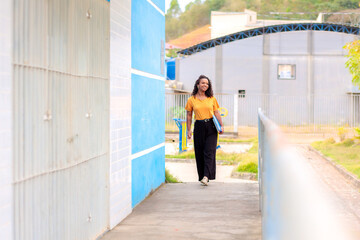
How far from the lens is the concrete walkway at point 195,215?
595 cm

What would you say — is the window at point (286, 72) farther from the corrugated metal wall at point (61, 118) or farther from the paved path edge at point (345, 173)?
the corrugated metal wall at point (61, 118)

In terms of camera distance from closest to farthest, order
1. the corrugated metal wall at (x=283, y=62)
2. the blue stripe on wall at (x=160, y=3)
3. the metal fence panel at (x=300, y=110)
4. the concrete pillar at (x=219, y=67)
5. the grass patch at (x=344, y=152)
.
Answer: the blue stripe on wall at (x=160, y=3)
the grass patch at (x=344, y=152)
the metal fence panel at (x=300, y=110)
the corrugated metal wall at (x=283, y=62)
the concrete pillar at (x=219, y=67)

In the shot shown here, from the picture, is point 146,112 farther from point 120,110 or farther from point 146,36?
point 120,110

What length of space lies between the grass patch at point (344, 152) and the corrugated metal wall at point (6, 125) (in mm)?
10327

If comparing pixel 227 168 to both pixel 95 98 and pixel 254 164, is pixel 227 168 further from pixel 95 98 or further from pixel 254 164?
pixel 95 98

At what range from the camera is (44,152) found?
4.07 meters

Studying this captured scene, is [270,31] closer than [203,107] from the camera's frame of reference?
No

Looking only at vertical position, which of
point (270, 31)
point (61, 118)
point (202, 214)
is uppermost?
point (270, 31)

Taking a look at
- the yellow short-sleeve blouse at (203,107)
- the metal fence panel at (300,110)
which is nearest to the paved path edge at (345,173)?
the yellow short-sleeve blouse at (203,107)

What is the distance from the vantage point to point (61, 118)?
4418 millimetres

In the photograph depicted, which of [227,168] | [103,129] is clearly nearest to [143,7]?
[103,129]

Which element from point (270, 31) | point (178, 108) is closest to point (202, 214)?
point (178, 108)

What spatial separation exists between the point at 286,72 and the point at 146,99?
98.8 ft

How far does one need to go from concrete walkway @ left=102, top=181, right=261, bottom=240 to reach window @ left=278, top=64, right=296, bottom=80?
28.7 metres
